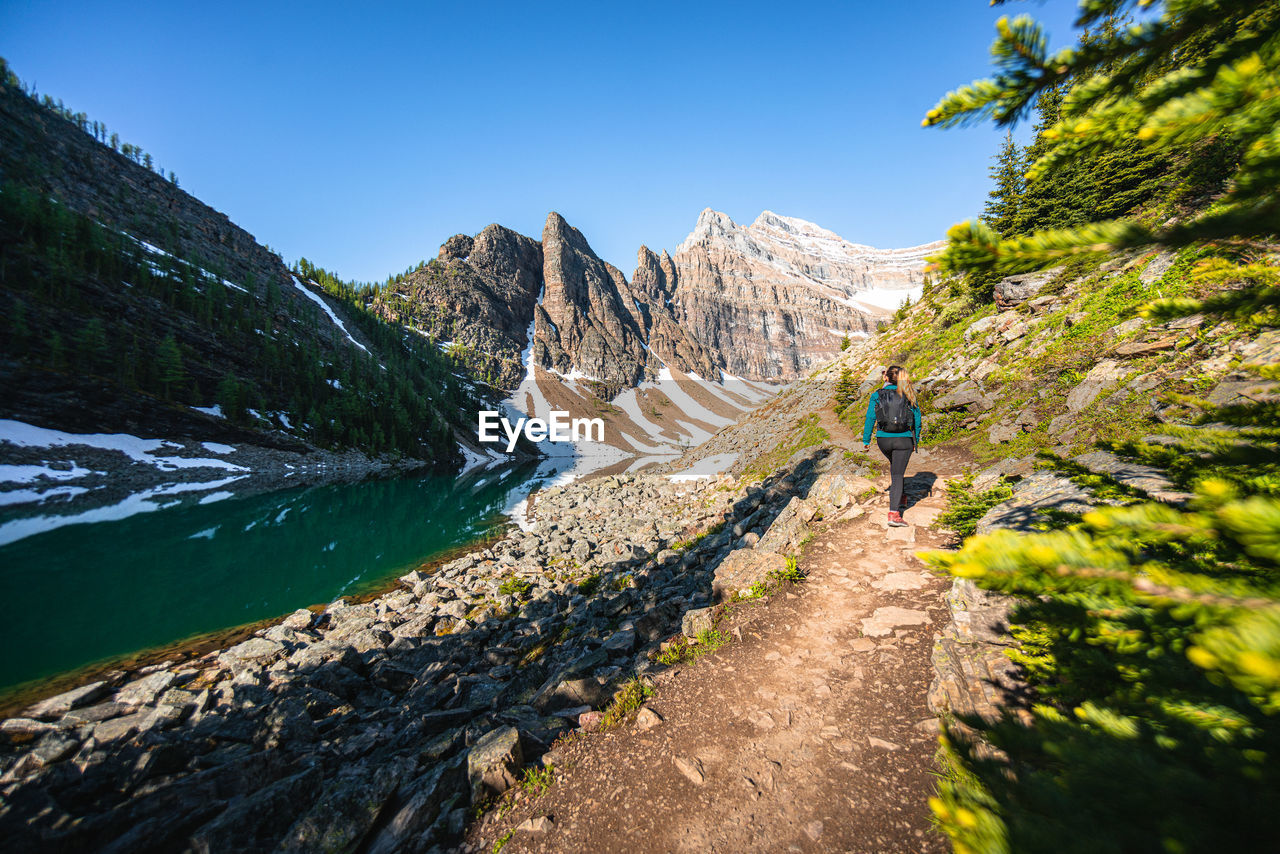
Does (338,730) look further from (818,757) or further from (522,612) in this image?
(818,757)

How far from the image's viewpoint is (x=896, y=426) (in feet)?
26.3

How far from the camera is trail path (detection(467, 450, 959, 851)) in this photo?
346cm

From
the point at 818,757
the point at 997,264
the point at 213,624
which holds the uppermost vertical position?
the point at 997,264

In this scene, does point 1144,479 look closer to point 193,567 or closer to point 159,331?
point 193,567

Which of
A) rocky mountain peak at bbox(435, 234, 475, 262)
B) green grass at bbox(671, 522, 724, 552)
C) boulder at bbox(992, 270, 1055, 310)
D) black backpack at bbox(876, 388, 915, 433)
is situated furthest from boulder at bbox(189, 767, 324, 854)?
rocky mountain peak at bbox(435, 234, 475, 262)

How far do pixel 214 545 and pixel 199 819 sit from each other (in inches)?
1107

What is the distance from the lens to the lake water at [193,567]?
47.5ft

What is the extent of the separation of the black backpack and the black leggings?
7.0 inches

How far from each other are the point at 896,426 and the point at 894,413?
243 mm

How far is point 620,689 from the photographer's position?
5.33m

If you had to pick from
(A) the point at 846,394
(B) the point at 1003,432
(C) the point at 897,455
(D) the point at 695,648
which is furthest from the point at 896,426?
(A) the point at 846,394

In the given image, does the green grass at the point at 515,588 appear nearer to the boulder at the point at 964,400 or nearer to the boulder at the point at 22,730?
the boulder at the point at 22,730

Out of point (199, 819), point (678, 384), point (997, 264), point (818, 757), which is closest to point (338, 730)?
point (199, 819)

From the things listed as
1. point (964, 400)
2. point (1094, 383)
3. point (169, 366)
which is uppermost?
point (169, 366)
